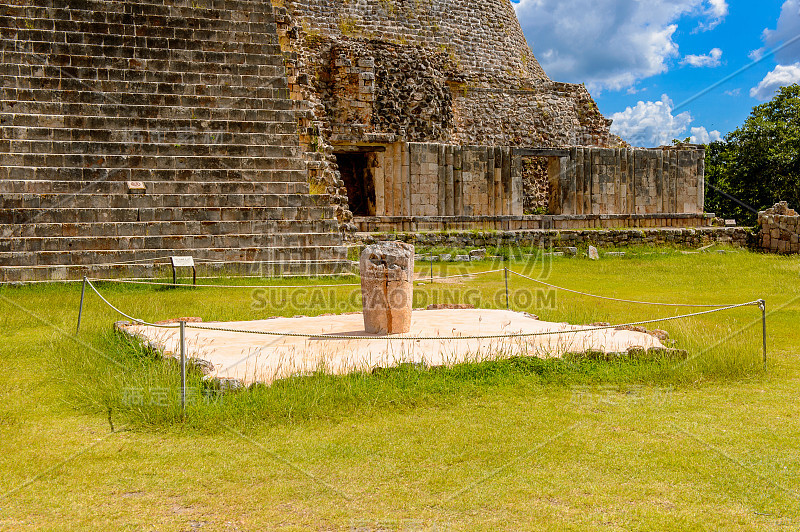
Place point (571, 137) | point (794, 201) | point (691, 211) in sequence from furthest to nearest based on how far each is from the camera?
point (794, 201) → point (571, 137) → point (691, 211)

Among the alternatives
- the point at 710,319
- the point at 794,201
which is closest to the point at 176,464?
the point at 710,319

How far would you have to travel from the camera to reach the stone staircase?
38.5ft

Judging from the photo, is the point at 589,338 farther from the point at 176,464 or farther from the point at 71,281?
the point at 71,281

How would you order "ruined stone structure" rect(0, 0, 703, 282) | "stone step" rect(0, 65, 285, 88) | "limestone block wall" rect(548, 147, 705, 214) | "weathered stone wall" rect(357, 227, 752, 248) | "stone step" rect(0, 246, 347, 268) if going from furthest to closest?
1. "limestone block wall" rect(548, 147, 705, 214)
2. "weathered stone wall" rect(357, 227, 752, 248)
3. "stone step" rect(0, 65, 285, 88)
4. "ruined stone structure" rect(0, 0, 703, 282)
5. "stone step" rect(0, 246, 347, 268)

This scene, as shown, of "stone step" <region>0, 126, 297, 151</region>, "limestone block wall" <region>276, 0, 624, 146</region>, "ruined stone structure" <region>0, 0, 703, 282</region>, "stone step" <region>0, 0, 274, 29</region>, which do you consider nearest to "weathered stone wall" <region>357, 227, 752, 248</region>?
"ruined stone structure" <region>0, 0, 703, 282</region>

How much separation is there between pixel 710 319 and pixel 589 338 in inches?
104

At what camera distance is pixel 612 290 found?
1195 centimetres

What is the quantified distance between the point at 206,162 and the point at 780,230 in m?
15.7

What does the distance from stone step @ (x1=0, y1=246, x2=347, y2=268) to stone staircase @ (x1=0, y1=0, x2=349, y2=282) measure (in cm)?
2

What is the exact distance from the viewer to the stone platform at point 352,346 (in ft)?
19.4

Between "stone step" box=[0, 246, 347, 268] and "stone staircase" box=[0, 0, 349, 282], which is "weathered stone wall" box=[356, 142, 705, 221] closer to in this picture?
"stone staircase" box=[0, 0, 349, 282]

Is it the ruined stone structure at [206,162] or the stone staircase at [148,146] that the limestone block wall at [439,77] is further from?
the stone staircase at [148,146]

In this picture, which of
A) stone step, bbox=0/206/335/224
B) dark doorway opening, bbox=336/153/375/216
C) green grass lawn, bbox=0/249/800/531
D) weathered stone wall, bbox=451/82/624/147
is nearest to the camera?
green grass lawn, bbox=0/249/800/531

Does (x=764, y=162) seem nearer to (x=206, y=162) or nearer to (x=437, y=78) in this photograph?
(x=437, y=78)
